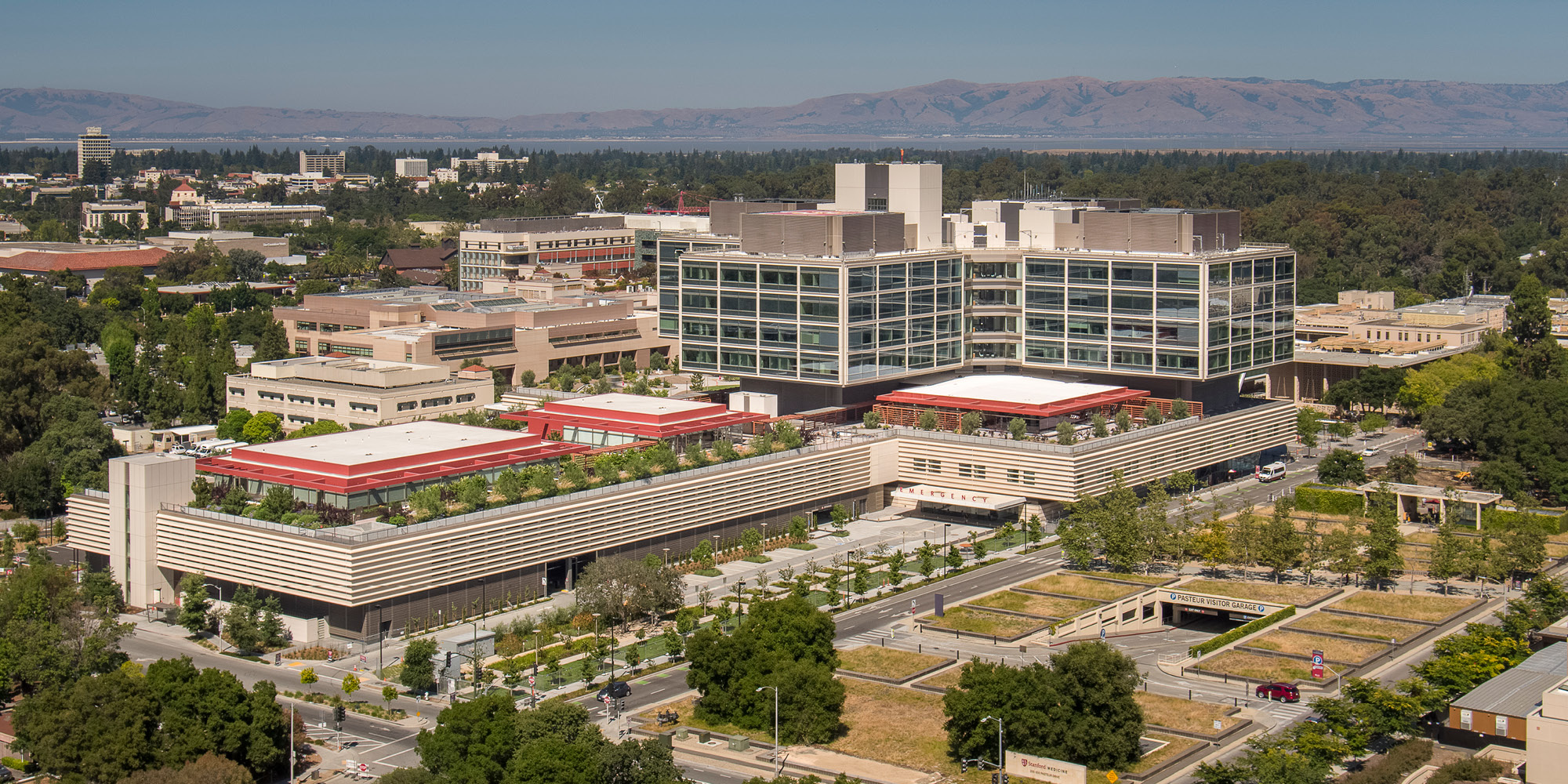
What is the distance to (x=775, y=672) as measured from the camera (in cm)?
6431

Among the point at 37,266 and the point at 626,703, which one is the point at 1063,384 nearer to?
the point at 626,703

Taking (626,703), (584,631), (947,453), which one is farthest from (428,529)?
(947,453)

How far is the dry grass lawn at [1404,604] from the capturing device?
78.4 metres

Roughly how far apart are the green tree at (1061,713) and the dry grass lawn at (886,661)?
9.01 m

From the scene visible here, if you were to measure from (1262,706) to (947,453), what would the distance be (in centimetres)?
3505

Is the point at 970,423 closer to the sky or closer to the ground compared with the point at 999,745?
closer to the sky

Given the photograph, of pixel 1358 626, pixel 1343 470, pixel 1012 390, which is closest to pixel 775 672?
pixel 1358 626

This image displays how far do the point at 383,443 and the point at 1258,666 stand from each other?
45232 mm

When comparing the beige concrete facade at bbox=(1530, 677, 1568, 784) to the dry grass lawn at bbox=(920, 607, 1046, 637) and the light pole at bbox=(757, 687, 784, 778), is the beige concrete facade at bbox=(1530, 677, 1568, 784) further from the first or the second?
the light pole at bbox=(757, 687, 784, 778)

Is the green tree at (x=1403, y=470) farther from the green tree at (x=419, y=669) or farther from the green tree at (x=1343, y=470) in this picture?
the green tree at (x=419, y=669)

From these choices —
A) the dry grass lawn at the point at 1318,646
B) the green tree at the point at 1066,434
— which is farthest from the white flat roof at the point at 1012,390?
the dry grass lawn at the point at 1318,646

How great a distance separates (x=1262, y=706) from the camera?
219ft

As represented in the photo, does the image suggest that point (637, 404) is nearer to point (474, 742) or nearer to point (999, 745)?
point (474, 742)

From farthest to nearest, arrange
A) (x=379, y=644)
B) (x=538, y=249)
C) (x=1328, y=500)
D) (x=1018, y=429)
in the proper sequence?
(x=538, y=249), (x=1328, y=500), (x=1018, y=429), (x=379, y=644)
